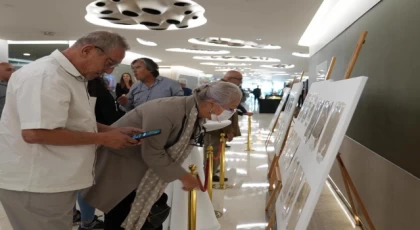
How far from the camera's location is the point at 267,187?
4637 millimetres

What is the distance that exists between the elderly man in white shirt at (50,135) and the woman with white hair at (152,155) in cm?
A: 29

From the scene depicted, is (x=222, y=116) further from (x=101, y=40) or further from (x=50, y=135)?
(x=50, y=135)

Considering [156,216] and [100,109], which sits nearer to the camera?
[156,216]

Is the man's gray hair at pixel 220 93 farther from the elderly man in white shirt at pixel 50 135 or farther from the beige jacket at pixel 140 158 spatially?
the elderly man in white shirt at pixel 50 135

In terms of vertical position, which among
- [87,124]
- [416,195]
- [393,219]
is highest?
[87,124]

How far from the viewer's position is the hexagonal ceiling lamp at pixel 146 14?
282 inches

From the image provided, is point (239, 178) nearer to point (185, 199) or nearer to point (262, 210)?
point (262, 210)

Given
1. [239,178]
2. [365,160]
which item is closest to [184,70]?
[239,178]

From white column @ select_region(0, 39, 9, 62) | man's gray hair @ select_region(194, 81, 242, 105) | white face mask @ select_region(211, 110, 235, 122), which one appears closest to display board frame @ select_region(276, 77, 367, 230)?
man's gray hair @ select_region(194, 81, 242, 105)

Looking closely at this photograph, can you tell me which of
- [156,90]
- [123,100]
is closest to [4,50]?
[123,100]

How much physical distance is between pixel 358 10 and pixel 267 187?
2.52m

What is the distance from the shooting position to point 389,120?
277 centimetres

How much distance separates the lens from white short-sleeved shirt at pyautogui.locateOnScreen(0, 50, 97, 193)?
137 centimetres

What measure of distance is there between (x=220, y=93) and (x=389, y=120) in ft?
5.46
